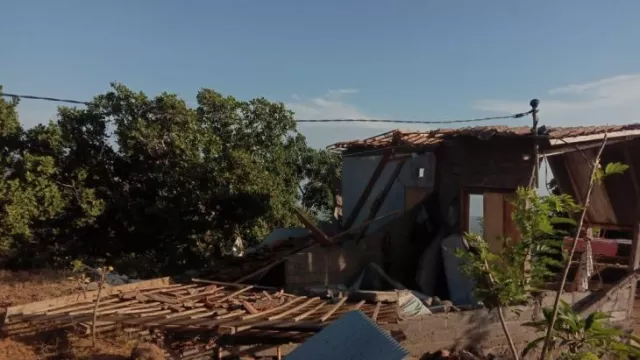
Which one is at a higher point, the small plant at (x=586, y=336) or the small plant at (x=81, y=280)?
the small plant at (x=586, y=336)

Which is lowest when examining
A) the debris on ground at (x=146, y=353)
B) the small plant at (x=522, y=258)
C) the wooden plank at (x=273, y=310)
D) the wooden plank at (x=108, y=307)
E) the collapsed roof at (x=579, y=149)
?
the debris on ground at (x=146, y=353)

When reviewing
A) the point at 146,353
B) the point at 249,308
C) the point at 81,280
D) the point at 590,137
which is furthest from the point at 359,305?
the point at 590,137

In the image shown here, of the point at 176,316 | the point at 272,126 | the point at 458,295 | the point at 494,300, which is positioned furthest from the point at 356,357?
the point at 272,126

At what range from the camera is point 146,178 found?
13188 mm

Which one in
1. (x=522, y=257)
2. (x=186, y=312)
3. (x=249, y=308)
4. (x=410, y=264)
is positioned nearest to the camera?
(x=522, y=257)

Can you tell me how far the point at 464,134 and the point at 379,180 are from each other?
410 centimetres

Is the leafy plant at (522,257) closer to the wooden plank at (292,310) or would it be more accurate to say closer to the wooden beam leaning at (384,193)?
the wooden plank at (292,310)

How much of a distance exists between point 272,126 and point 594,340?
1111 cm

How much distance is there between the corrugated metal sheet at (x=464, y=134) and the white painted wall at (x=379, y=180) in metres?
0.92

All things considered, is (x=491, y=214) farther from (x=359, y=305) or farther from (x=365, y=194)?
(x=359, y=305)

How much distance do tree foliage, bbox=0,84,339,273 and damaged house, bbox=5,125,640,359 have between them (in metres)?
1.81

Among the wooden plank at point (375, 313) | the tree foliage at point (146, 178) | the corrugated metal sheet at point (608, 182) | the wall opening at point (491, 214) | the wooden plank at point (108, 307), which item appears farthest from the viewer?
the tree foliage at point (146, 178)

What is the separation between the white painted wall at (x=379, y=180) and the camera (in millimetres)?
11486

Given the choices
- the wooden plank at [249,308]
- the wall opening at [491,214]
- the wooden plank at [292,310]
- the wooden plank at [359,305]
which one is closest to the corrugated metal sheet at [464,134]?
the wall opening at [491,214]
